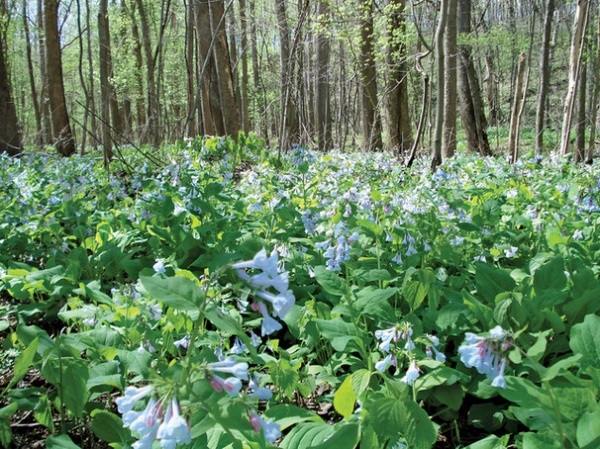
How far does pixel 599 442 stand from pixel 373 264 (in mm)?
1284

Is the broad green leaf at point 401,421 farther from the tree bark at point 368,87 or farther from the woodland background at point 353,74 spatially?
the tree bark at point 368,87

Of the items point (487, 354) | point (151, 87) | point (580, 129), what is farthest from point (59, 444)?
point (151, 87)

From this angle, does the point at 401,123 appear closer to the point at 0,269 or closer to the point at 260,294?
the point at 0,269

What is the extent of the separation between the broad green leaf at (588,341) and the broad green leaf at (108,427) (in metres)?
1.10

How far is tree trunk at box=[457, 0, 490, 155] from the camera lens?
9.16 m

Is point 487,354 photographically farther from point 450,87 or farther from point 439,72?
point 450,87

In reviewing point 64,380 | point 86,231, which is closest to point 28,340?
point 64,380

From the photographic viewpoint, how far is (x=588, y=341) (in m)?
1.26

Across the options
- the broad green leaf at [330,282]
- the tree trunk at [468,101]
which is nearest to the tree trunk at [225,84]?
the tree trunk at [468,101]

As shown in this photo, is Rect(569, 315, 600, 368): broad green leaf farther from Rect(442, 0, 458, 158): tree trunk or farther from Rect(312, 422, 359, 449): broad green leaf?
Rect(442, 0, 458, 158): tree trunk

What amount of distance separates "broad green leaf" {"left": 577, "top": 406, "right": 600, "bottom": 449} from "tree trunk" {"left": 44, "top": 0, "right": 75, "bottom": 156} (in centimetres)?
913

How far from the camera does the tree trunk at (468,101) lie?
9164mm

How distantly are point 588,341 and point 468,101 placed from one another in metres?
8.77

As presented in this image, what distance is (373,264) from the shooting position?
2133 millimetres
